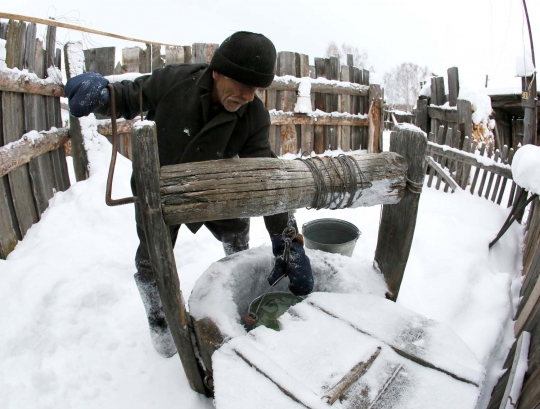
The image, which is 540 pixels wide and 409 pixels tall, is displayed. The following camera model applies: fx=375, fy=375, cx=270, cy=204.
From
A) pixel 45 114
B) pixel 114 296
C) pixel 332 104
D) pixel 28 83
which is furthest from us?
pixel 332 104

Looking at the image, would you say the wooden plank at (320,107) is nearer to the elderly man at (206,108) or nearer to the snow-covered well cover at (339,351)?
the elderly man at (206,108)

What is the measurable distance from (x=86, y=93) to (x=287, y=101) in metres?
4.95

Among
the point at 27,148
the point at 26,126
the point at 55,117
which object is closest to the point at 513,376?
the point at 27,148

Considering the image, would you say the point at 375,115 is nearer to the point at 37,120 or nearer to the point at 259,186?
the point at 37,120

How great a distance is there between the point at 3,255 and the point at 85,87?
1807 millimetres

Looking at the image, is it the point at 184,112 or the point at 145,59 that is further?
the point at 145,59

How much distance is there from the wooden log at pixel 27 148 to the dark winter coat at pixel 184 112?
1417 mm

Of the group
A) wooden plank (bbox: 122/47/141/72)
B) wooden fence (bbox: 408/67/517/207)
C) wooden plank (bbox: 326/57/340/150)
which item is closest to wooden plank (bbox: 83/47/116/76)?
wooden plank (bbox: 122/47/141/72)

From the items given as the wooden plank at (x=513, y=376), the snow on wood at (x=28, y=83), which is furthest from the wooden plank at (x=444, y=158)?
the snow on wood at (x=28, y=83)

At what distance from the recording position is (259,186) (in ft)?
4.95

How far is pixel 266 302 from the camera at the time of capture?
213 cm

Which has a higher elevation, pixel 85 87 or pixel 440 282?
pixel 85 87

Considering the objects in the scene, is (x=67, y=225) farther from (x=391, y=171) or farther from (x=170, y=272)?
(x=391, y=171)

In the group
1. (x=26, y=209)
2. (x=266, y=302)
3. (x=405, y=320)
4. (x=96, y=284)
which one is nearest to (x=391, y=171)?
(x=405, y=320)
